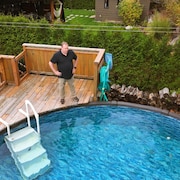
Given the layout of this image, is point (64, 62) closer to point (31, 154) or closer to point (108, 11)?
point (31, 154)

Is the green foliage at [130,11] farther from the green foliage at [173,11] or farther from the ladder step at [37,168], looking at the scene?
the ladder step at [37,168]

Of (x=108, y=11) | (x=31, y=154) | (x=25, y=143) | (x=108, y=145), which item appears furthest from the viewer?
(x=108, y=11)

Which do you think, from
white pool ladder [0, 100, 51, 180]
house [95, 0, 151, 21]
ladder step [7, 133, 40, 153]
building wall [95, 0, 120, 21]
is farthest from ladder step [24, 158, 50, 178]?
building wall [95, 0, 120, 21]

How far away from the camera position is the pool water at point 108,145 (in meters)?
4.42

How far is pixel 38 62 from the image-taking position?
7.09 metres

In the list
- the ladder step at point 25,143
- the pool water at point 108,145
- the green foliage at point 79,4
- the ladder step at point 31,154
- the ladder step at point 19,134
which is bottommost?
the pool water at point 108,145

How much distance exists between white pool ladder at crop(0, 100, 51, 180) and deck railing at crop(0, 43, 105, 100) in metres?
2.07

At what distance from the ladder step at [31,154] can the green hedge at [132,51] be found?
138 inches

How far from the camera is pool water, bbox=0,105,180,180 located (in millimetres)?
4418

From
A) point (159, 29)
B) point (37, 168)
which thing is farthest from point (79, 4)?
point (37, 168)

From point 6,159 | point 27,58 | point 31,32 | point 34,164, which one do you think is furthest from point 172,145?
point 31,32

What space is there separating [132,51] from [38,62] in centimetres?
269

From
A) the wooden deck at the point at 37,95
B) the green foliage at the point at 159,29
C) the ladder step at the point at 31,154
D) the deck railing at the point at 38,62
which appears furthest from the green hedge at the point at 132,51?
the ladder step at the point at 31,154

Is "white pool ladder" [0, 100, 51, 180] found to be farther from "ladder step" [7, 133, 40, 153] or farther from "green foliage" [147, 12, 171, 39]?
"green foliage" [147, 12, 171, 39]
